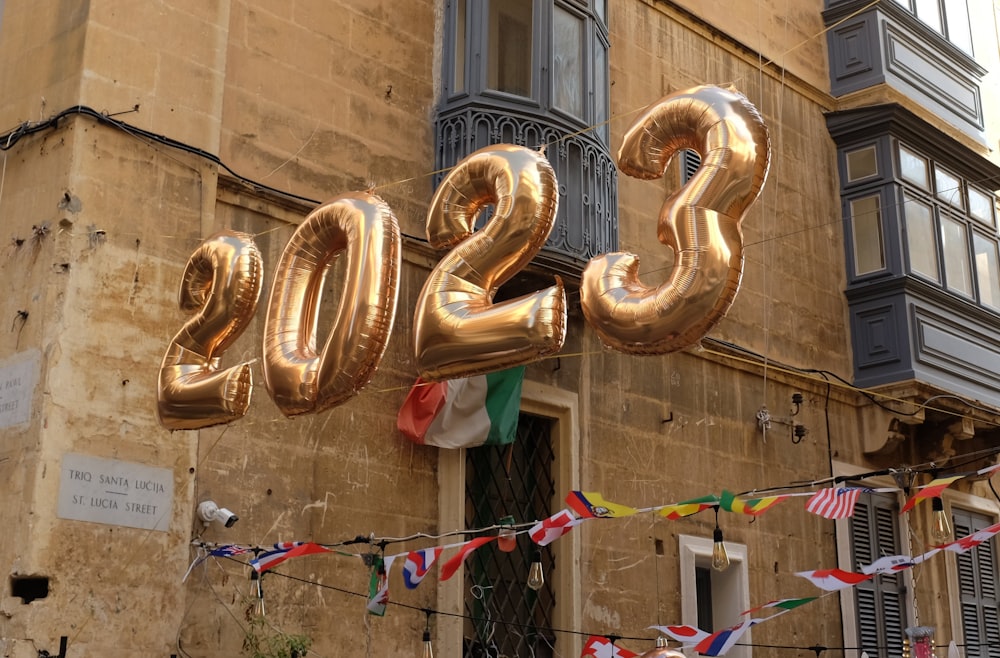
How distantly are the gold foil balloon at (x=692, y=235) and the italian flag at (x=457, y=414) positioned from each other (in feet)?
15.2

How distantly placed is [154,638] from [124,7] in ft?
13.8

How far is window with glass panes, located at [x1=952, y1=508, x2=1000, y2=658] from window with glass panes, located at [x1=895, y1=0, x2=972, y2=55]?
18.8 feet

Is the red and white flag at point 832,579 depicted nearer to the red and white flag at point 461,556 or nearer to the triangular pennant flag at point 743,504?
the triangular pennant flag at point 743,504

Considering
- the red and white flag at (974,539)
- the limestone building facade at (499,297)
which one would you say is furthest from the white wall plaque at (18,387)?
the red and white flag at (974,539)

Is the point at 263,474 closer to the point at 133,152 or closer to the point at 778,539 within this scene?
the point at 133,152

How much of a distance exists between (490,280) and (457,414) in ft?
15.0

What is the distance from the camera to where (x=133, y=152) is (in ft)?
29.5

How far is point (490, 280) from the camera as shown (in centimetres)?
577

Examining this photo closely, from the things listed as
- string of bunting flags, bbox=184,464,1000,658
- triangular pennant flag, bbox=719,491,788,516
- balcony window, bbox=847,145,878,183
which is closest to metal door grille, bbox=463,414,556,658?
string of bunting flags, bbox=184,464,1000,658

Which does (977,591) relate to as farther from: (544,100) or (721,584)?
(544,100)

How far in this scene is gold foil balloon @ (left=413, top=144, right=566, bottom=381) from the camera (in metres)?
5.43

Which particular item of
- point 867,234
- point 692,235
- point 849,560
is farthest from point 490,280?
point 867,234

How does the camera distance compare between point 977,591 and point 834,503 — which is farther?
point 977,591

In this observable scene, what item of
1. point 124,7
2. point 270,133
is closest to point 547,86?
point 270,133
